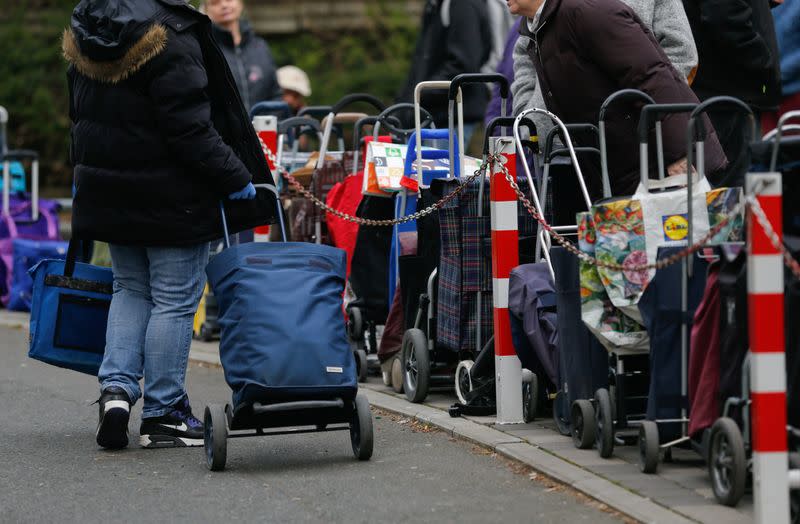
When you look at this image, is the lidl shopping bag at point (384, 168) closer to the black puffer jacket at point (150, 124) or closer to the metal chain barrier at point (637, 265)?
the metal chain barrier at point (637, 265)

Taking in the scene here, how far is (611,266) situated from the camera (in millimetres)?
5621

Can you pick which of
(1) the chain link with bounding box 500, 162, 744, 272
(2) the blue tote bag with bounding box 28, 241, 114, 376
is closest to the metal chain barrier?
(1) the chain link with bounding box 500, 162, 744, 272

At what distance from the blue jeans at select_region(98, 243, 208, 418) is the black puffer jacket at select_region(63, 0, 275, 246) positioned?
0.15 metres

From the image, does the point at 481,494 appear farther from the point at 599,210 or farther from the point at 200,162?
the point at 200,162

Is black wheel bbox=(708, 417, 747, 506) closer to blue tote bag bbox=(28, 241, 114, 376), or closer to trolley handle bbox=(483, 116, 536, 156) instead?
trolley handle bbox=(483, 116, 536, 156)

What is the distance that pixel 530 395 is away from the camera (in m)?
6.76

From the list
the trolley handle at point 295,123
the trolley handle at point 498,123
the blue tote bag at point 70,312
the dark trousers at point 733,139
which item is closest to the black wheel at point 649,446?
the trolley handle at point 498,123

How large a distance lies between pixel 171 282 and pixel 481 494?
1781 millimetres

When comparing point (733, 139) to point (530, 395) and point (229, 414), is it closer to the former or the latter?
point (530, 395)

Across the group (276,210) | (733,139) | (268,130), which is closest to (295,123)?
(268,130)

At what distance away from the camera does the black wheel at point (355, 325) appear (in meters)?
8.83

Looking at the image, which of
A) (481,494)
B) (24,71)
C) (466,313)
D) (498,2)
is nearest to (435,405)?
(466,313)

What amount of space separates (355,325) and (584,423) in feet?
9.95

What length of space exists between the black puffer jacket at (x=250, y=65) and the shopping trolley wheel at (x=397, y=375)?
4.27 m
